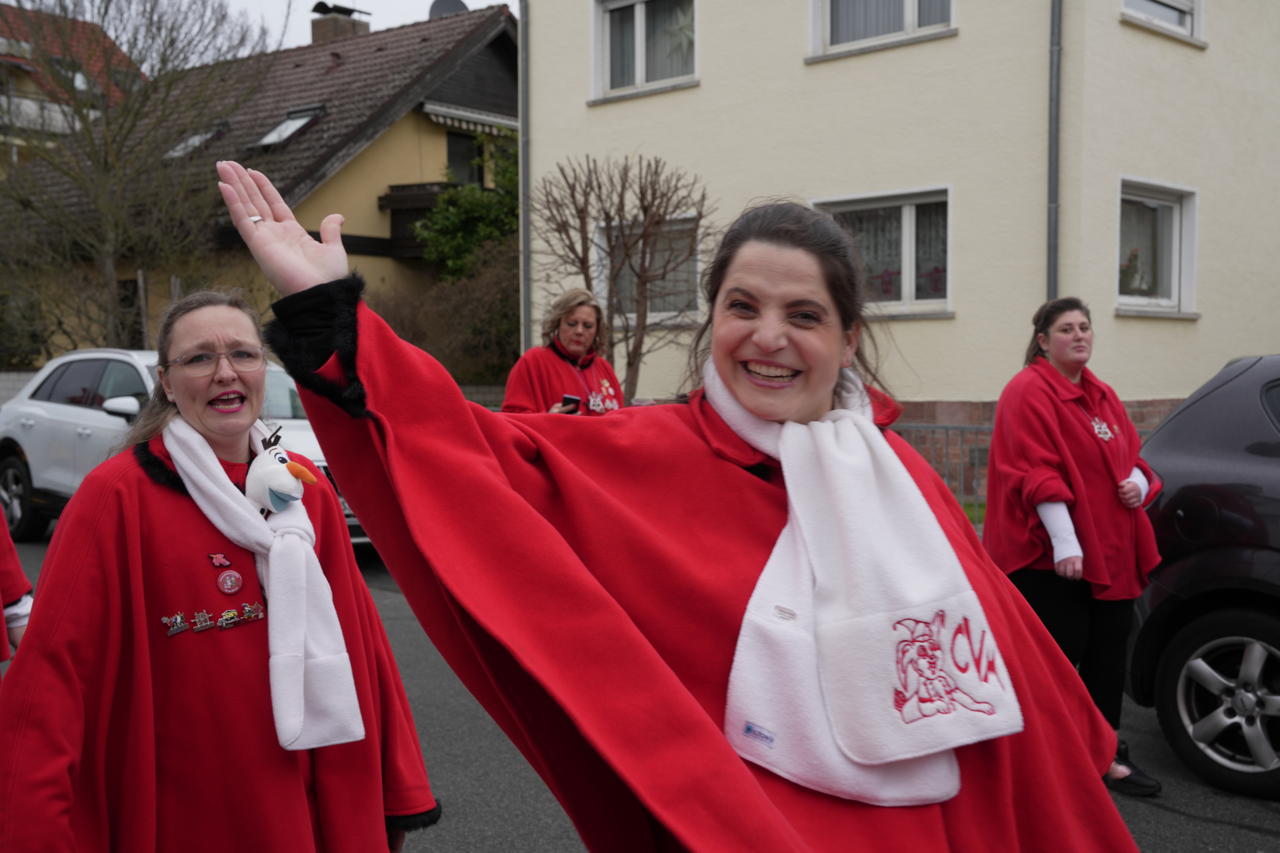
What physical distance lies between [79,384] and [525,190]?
740cm

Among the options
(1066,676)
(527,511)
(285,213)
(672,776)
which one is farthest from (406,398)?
(1066,676)

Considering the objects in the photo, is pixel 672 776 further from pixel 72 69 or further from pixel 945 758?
pixel 72 69

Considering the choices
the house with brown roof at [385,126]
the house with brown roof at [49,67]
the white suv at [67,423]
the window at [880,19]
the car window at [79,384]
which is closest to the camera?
the white suv at [67,423]

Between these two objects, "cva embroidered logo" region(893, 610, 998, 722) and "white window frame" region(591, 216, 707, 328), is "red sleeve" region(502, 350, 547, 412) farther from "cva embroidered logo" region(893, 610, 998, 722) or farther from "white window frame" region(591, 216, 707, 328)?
"white window frame" region(591, 216, 707, 328)

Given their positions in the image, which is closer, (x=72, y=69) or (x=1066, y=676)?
(x=1066, y=676)

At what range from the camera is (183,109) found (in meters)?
18.6

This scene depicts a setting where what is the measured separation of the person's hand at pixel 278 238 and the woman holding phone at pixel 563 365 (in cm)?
499

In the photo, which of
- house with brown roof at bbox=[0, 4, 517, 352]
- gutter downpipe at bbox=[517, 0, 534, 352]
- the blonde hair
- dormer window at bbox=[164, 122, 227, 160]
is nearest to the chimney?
house with brown roof at bbox=[0, 4, 517, 352]

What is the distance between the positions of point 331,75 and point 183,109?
7949mm

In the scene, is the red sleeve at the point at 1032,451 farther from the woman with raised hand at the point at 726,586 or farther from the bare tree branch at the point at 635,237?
the bare tree branch at the point at 635,237

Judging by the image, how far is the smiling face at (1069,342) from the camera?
5.04 m

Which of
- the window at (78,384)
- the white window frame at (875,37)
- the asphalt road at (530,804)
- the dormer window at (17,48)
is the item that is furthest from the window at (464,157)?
the asphalt road at (530,804)

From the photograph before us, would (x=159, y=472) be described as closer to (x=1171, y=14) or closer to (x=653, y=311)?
(x=653, y=311)

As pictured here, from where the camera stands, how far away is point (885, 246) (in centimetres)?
1379
